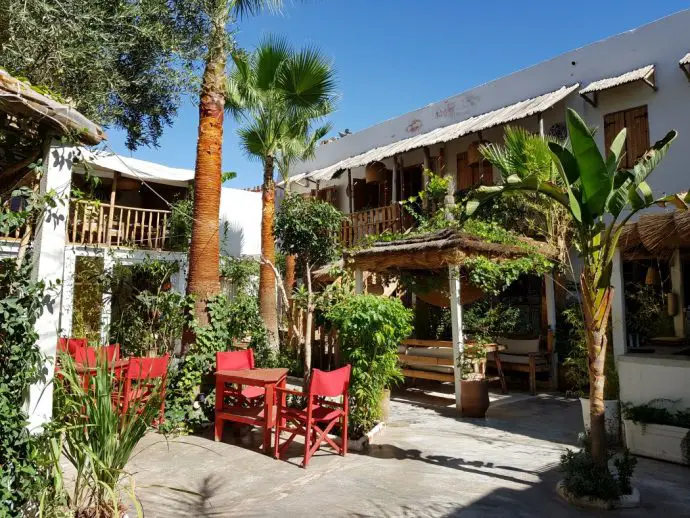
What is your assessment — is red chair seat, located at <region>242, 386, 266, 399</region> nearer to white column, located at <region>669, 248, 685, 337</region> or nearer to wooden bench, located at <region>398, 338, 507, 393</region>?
wooden bench, located at <region>398, 338, 507, 393</region>

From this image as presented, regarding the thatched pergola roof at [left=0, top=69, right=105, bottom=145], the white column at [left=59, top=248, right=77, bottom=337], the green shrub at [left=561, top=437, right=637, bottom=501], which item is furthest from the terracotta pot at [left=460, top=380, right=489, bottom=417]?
the white column at [left=59, top=248, right=77, bottom=337]

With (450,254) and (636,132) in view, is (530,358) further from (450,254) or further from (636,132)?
(636,132)

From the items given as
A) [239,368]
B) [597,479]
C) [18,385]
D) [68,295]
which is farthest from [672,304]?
[68,295]

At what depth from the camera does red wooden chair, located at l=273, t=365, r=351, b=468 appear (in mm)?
5562

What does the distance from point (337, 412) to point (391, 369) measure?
3.66ft

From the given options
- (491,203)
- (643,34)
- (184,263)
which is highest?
(643,34)

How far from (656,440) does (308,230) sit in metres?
5.42

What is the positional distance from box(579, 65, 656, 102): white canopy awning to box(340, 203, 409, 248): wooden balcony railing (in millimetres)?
5224

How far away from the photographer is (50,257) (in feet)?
12.4

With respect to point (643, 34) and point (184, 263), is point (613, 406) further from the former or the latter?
point (184, 263)

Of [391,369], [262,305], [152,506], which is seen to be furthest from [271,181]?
[152,506]

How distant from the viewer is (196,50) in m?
8.26

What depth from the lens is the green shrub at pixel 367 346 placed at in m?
6.46

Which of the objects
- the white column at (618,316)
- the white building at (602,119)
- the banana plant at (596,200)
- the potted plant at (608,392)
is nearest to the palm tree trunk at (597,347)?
the banana plant at (596,200)
